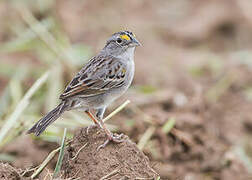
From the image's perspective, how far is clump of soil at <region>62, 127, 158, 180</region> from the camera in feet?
14.9

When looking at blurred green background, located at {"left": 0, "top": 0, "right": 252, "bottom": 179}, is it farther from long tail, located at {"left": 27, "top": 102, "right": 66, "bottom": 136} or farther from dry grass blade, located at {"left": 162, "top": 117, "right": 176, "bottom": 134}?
long tail, located at {"left": 27, "top": 102, "right": 66, "bottom": 136}

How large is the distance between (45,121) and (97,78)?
87cm

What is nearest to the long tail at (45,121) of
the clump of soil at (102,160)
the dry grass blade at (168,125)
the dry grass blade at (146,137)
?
the clump of soil at (102,160)

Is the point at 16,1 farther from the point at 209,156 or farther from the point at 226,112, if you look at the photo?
the point at 209,156

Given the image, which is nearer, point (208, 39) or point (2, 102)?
point (2, 102)

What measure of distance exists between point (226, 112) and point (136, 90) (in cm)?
148

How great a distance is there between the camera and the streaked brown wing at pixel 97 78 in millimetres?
5595

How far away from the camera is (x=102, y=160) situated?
183 inches

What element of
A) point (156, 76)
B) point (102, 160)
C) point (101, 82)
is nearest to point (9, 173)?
point (102, 160)

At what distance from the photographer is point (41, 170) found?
4738 millimetres

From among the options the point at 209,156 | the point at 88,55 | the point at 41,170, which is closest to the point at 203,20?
the point at 88,55

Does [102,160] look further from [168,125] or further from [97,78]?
[168,125]

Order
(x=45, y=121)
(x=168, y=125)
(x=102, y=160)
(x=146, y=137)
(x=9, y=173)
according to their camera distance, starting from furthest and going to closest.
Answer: (x=168, y=125) → (x=146, y=137) → (x=45, y=121) → (x=102, y=160) → (x=9, y=173)

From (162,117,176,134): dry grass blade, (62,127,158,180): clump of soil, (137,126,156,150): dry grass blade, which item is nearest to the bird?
(62,127,158,180): clump of soil
